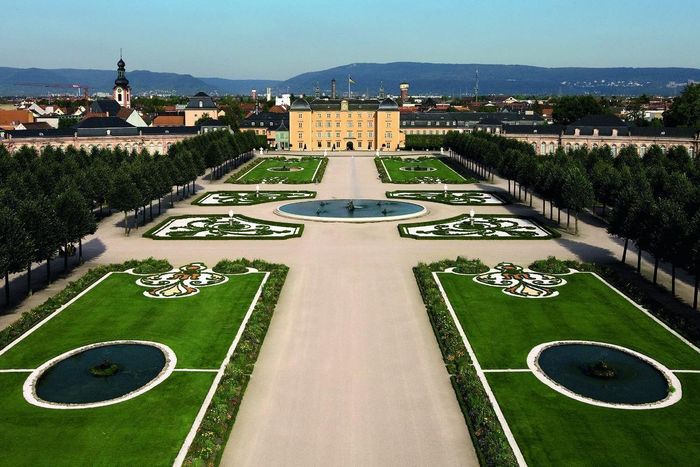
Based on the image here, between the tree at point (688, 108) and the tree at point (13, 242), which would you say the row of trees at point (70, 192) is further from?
the tree at point (688, 108)

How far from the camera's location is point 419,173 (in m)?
124

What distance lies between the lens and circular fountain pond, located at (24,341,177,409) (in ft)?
102

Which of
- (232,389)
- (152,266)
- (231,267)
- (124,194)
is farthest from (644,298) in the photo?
(124,194)

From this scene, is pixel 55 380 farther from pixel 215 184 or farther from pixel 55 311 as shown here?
pixel 215 184

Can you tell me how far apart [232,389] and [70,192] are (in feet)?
103

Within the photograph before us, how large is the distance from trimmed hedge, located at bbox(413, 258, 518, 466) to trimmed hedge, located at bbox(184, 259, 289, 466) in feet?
34.0

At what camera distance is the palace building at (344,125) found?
18125 cm

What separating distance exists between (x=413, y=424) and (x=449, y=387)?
14.5ft

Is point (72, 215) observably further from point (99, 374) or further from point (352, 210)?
point (352, 210)

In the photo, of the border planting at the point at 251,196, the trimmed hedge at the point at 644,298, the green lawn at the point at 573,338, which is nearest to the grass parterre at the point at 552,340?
the green lawn at the point at 573,338

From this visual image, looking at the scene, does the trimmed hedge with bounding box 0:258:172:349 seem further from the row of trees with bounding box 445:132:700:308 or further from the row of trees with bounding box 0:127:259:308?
the row of trees with bounding box 445:132:700:308

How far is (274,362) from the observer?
115 feet

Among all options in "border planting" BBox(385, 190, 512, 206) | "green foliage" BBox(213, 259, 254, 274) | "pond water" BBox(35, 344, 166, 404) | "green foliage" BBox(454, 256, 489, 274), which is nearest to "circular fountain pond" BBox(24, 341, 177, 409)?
"pond water" BBox(35, 344, 166, 404)

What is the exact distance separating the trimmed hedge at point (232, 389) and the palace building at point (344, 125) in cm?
13812
